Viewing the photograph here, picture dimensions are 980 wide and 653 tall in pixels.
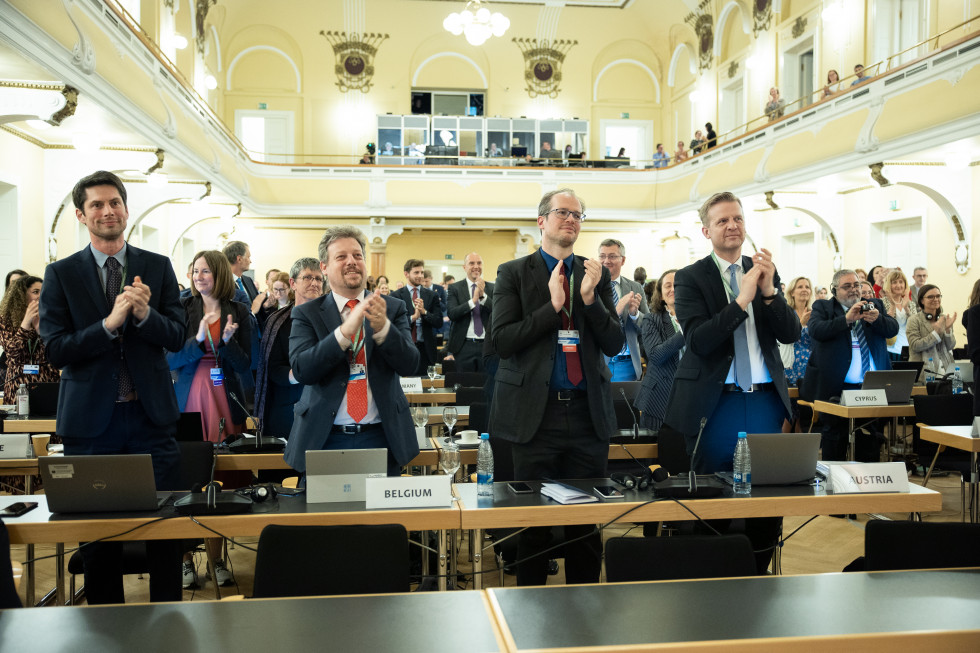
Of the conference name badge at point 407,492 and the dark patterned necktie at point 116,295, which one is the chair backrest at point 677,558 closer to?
the conference name badge at point 407,492

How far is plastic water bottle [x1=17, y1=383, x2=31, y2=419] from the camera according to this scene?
420 centimetres

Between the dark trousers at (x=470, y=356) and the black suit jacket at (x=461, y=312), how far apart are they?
0.08 m

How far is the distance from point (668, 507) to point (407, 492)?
30.9 inches

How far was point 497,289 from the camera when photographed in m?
2.71

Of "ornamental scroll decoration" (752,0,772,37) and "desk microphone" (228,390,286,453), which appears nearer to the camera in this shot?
"desk microphone" (228,390,286,453)

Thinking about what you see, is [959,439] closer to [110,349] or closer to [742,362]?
[742,362]

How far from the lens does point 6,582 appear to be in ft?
5.20

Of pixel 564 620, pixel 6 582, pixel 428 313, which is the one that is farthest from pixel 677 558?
pixel 428 313

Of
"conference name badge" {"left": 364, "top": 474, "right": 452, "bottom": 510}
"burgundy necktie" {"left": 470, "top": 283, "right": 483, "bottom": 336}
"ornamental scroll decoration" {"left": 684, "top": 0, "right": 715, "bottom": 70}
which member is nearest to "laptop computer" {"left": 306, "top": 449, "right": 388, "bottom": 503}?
"conference name badge" {"left": 364, "top": 474, "right": 452, "bottom": 510}

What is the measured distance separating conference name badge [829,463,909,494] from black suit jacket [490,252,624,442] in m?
0.73

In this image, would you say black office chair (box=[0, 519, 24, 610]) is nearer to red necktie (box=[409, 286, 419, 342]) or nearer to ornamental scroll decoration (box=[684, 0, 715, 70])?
red necktie (box=[409, 286, 419, 342])

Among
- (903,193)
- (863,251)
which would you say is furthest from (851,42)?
(863,251)

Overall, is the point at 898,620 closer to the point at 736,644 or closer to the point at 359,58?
the point at 736,644

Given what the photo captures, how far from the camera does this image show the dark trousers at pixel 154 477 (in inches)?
91.1
